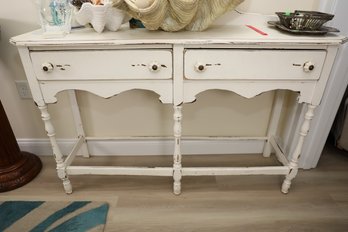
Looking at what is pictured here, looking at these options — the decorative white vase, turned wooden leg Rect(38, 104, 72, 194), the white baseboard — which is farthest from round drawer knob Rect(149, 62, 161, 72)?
the white baseboard

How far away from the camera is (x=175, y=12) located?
811mm

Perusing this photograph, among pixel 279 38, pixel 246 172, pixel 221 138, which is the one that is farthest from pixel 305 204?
pixel 279 38

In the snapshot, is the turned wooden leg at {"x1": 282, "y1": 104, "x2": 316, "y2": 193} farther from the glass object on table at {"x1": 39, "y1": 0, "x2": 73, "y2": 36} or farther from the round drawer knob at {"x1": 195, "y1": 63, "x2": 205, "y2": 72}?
the glass object on table at {"x1": 39, "y1": 0, "x2": 73, "y2": 36}

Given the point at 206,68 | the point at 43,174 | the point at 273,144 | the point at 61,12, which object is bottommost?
the point at 43,174

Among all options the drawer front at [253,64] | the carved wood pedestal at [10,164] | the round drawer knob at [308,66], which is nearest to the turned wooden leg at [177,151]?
the drawer front at [253,64]

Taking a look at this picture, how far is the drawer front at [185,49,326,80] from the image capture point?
81cm

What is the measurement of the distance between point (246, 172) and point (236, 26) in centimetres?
66

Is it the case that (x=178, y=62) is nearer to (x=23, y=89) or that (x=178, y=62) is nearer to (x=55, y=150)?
(x=55, y=150)

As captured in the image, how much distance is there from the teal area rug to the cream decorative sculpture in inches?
32.9

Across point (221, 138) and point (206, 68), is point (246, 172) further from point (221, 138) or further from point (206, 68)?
point (206, 68)

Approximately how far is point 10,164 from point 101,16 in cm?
92

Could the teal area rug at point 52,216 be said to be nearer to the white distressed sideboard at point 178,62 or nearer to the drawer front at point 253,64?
the white distressed sideboard at point 178,62

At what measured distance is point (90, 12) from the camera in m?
0.86

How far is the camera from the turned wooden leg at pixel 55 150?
3.14ft
